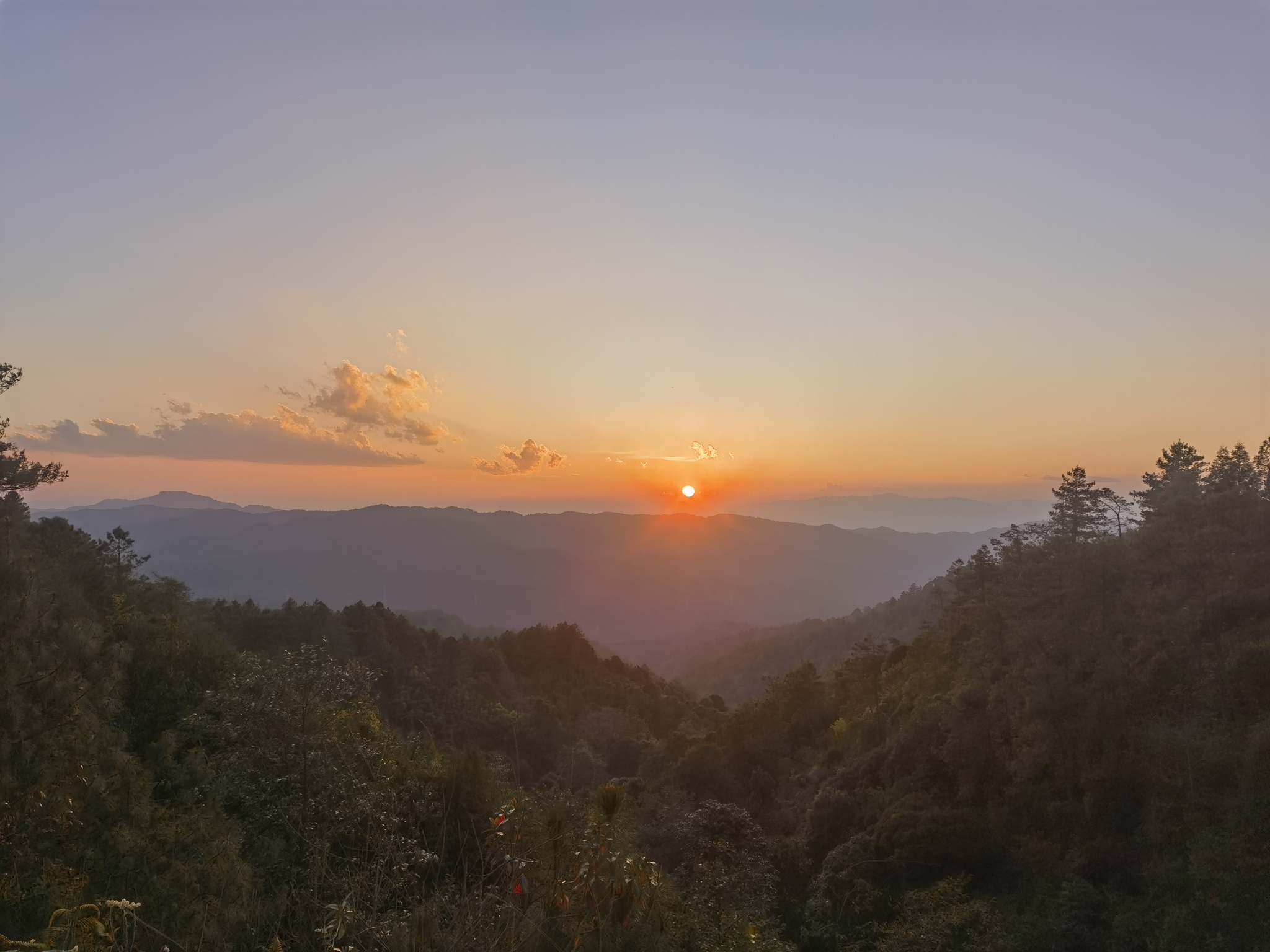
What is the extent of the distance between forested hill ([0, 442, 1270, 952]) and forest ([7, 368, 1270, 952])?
0.08 metres

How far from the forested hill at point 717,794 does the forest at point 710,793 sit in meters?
0.08

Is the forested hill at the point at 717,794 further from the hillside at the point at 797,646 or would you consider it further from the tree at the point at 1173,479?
the hillside at the point at 797,646

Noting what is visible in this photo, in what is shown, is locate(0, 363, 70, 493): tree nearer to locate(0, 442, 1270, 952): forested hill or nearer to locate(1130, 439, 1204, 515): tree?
locate(0, 442, 1270, 952): forested hill

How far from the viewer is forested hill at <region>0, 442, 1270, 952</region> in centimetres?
877

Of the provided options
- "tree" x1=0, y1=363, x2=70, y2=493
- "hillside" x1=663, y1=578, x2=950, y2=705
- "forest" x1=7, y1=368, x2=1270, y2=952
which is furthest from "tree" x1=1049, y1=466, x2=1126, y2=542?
"hillside" x1=663, y1=578, x2=950, y2=705

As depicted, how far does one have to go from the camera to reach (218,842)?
40.6ft

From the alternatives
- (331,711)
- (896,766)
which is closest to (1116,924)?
(896,766)

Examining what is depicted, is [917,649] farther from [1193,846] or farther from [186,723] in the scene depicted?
[186,723]

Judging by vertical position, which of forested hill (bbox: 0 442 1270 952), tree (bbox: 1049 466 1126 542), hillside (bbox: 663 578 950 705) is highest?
tree (bbox: 1049 466 1126 542)

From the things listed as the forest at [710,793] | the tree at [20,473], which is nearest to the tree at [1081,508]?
the forest at [710,793]

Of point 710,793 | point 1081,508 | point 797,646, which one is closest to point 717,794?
point 710,793

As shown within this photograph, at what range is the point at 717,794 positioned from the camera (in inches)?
1665

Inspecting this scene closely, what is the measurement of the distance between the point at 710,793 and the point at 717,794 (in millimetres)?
404

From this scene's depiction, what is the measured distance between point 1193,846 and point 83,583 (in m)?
38.6
